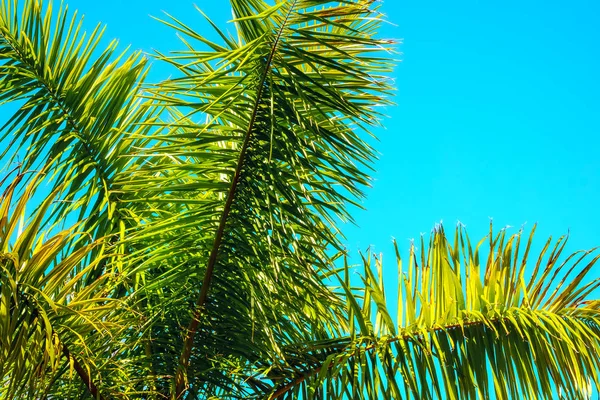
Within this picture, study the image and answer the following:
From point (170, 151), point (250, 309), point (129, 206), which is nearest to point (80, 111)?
point (129, 206)

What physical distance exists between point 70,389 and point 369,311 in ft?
3.53

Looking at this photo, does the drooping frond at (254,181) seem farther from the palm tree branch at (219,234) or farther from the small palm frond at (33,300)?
the small palm frond at (33,300)

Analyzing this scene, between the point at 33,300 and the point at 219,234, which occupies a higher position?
the point at 219,234

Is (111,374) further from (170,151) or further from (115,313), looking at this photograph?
(170,151)

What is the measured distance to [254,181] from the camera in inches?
112

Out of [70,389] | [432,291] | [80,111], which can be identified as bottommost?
[70,389]

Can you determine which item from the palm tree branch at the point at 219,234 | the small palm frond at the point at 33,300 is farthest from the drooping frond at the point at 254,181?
the small palm frond at the point at 33,300

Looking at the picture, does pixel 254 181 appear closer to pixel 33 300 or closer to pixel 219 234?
pixel 219 234

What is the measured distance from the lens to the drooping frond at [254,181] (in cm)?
257

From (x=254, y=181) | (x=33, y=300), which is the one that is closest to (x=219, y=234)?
(x=254, y=181)

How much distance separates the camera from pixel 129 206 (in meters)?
3.43

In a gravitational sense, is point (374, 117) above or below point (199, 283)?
above

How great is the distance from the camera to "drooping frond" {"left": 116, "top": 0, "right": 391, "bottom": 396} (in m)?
2.57

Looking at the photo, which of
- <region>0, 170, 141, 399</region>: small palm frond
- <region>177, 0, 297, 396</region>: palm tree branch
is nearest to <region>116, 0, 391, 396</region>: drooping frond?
<region>177, 0, 297, 396</region>: palm tree branch
